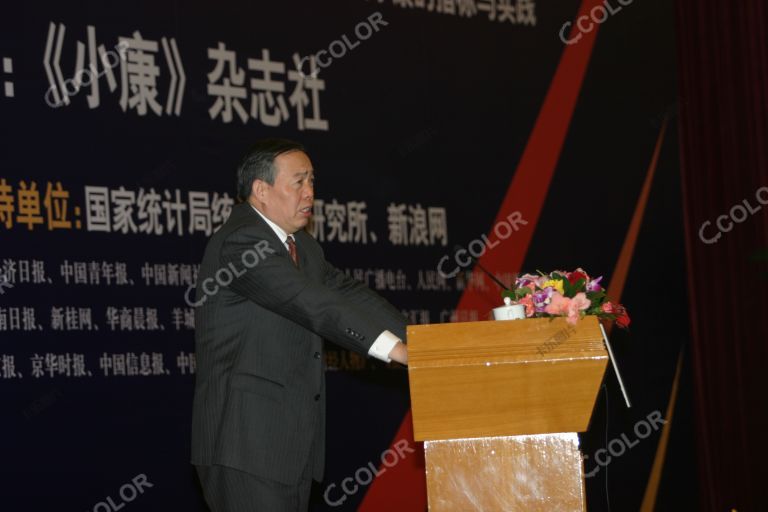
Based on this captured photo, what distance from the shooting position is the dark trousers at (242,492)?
2.49 metres

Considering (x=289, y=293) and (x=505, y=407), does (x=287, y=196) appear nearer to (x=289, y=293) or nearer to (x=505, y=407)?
(x=289, y=293)

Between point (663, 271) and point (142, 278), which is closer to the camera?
point (142, 278)

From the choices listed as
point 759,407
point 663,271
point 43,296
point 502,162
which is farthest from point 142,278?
point 759,407

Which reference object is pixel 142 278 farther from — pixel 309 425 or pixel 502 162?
pixel 502 162

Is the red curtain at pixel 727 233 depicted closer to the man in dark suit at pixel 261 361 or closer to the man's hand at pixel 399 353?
the man in dark suit at pixel 261 361

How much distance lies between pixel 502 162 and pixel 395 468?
1.59 metres

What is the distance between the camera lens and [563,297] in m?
2.16

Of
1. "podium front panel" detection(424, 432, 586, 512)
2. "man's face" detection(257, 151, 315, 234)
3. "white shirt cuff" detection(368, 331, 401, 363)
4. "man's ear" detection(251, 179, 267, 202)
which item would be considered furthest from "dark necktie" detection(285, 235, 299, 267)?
"podium front panel" detection(424, 432, 586, 512)

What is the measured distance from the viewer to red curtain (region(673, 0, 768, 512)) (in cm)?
546

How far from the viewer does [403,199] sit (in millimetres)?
4762

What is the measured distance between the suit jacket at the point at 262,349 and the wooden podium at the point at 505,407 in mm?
378

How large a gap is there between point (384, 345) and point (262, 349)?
35 centimetres

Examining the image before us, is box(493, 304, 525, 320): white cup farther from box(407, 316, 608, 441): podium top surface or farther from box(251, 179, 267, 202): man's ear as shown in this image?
box(251, 179, 267, 202): man's ear

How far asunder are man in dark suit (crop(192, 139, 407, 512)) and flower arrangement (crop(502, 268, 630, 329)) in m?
0.32
